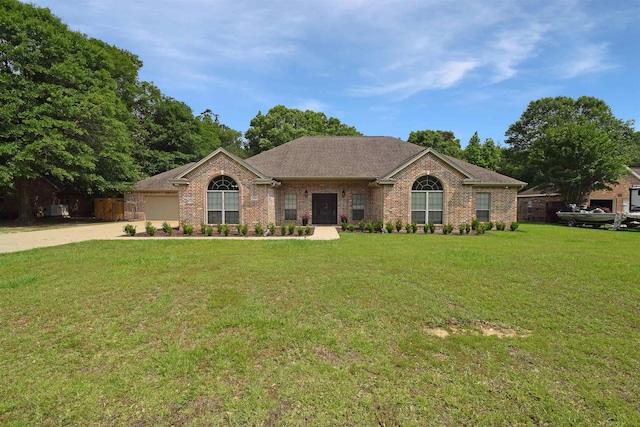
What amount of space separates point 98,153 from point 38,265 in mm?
17148

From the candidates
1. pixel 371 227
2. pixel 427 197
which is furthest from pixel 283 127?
pixel 371 227

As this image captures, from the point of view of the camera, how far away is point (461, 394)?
9.78 feet

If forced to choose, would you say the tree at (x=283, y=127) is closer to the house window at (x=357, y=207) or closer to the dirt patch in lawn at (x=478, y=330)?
the house window at (x=357, y=207)

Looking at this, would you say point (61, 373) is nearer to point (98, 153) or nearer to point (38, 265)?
point (38, 265)

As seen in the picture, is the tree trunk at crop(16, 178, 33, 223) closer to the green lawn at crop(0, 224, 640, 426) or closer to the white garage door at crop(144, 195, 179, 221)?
the white garage door at crop(144, 195, 179, 221)

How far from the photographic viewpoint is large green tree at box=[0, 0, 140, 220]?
1777 centimetres

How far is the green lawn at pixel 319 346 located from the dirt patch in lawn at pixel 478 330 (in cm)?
4

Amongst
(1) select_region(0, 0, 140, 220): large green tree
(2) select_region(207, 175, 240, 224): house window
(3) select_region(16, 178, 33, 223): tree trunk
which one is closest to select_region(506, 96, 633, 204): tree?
(2) select_region(207, 175, 240, 224): house window

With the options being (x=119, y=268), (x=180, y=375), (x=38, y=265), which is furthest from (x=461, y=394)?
(x=38, y=265)

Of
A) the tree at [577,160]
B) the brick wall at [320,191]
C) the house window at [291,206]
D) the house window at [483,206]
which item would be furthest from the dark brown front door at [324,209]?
the tree at [577,160]

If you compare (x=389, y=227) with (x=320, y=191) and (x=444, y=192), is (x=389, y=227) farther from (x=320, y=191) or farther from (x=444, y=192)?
(x=320, y=191)

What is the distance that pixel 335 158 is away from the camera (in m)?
20.2

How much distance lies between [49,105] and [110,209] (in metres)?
9.93

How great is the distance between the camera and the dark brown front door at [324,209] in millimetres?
19016
